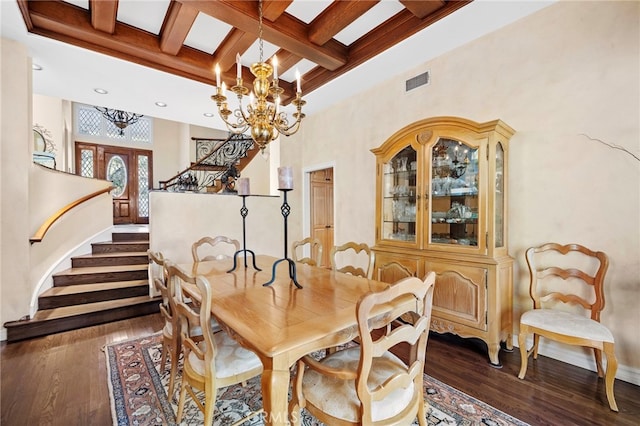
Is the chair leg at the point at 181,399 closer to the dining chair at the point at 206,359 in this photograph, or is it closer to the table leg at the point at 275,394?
the dining chair at the point at 206,359

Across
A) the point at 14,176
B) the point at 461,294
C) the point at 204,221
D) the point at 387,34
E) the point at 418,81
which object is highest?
the point at 387,34

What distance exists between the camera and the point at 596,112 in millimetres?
2119

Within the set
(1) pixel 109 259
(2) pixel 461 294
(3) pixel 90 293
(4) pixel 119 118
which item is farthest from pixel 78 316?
(4) pixel 119 118

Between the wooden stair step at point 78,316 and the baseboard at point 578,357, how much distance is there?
4.18 meters

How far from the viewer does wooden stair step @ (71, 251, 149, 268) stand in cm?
390

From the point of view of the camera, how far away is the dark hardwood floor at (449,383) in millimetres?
1693

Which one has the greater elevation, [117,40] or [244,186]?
[117,40]

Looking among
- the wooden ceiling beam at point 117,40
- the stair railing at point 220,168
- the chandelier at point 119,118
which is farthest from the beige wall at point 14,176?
the chandelier at point 119,118

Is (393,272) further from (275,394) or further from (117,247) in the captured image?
(117,247)

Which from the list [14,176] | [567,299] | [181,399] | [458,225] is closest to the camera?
[181,399]

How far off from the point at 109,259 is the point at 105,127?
548cm

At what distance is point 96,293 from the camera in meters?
3.44

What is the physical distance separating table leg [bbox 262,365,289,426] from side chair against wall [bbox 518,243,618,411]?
189cm

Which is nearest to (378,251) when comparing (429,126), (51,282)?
(429,126)
